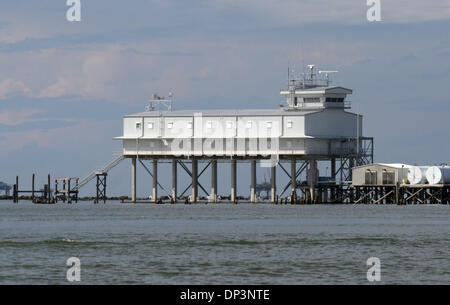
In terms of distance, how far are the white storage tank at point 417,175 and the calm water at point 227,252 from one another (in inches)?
2065

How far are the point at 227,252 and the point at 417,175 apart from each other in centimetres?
8962

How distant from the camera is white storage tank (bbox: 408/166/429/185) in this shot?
486ft

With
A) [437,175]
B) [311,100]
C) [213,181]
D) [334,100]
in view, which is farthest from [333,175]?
[213,181]

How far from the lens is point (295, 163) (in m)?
151

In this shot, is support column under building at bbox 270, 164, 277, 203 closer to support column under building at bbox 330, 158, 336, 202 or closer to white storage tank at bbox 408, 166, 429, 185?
support column under building at bbox 330, 158, 336, 202

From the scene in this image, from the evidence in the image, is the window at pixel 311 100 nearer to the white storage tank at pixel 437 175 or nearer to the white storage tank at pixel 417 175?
the white storage tank at pixel 417 175

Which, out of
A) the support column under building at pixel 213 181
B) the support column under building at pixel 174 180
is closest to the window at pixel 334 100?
the support column under building at pixel 213 181

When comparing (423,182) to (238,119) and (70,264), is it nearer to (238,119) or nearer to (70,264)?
(238,119)

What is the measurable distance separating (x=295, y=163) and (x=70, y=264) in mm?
97329

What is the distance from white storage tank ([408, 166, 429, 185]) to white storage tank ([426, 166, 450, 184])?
0.92 m

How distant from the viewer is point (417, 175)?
148125 mm

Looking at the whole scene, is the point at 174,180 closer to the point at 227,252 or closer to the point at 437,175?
the point at 437,175

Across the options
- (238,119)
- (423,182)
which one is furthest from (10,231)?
(423,182)

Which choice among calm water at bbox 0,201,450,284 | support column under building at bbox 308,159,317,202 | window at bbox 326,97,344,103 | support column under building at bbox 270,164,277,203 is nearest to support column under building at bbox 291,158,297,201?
support column under building at bbox 308,159,317,202
